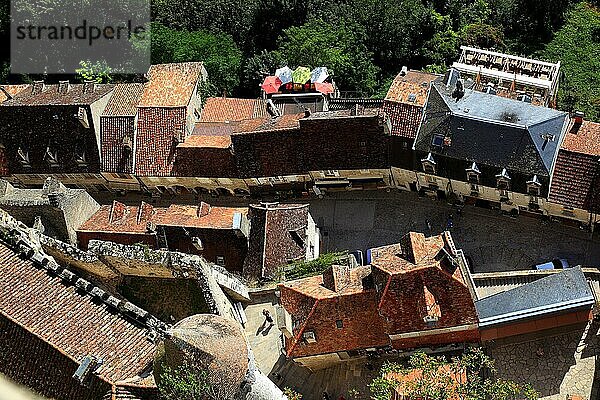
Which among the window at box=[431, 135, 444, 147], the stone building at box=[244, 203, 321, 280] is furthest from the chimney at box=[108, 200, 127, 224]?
the window at box=[431, 135, 444, 147]

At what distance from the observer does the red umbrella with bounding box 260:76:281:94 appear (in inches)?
2281

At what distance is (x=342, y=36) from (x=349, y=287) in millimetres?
26693

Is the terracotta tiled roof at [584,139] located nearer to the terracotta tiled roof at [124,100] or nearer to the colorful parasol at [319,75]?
the colorful parasol at [319,75]

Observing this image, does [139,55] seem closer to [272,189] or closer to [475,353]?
[272,189]

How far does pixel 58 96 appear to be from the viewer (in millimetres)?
58781

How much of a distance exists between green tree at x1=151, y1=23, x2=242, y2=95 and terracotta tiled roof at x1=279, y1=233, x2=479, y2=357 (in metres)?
24.8

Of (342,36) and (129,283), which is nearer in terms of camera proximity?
(129,283)

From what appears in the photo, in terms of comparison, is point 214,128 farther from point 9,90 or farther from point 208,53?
point 9,90

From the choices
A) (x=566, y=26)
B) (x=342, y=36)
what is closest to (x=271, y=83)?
(x=342, y=36)

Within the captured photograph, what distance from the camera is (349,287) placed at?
44.0 m

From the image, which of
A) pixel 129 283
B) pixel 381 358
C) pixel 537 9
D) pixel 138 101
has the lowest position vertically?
pixel 381 358

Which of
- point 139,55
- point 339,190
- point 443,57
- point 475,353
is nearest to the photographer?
point 475,353

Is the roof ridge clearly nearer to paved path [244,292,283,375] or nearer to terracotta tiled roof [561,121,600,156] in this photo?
paved path [244,292,283,375]

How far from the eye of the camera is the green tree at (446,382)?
40.2 metres
